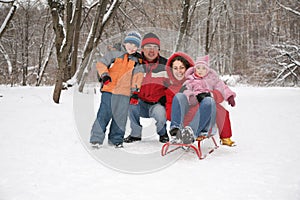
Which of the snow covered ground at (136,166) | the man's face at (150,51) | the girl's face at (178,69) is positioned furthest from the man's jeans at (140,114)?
the man's face at (150,51)

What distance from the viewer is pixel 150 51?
340 centimetres

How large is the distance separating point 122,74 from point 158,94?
0.51m

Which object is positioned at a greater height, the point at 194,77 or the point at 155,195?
the point at 194,77

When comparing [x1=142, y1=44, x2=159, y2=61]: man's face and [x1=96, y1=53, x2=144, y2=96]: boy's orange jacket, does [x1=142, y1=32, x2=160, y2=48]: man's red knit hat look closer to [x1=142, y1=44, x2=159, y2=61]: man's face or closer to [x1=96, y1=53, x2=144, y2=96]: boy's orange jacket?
[x1=142, y1=44, x2=159, y2=61]: man's face

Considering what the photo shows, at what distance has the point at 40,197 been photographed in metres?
1.82

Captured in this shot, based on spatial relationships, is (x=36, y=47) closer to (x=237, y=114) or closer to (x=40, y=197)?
(x=237, y=114)

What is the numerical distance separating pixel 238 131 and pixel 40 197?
2.86 m

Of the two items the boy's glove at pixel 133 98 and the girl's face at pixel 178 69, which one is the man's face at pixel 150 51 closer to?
the girl's face at pixel 178 69

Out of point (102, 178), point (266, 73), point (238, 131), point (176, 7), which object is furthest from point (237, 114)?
point (266, 73)

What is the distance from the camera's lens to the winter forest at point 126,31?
6430mm

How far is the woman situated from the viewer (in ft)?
9.33

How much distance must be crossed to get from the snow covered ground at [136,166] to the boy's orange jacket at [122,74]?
64 cm

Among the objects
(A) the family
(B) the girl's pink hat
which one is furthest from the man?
(B) the girl's pink hat

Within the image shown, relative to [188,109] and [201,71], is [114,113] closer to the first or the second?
[188,109]
